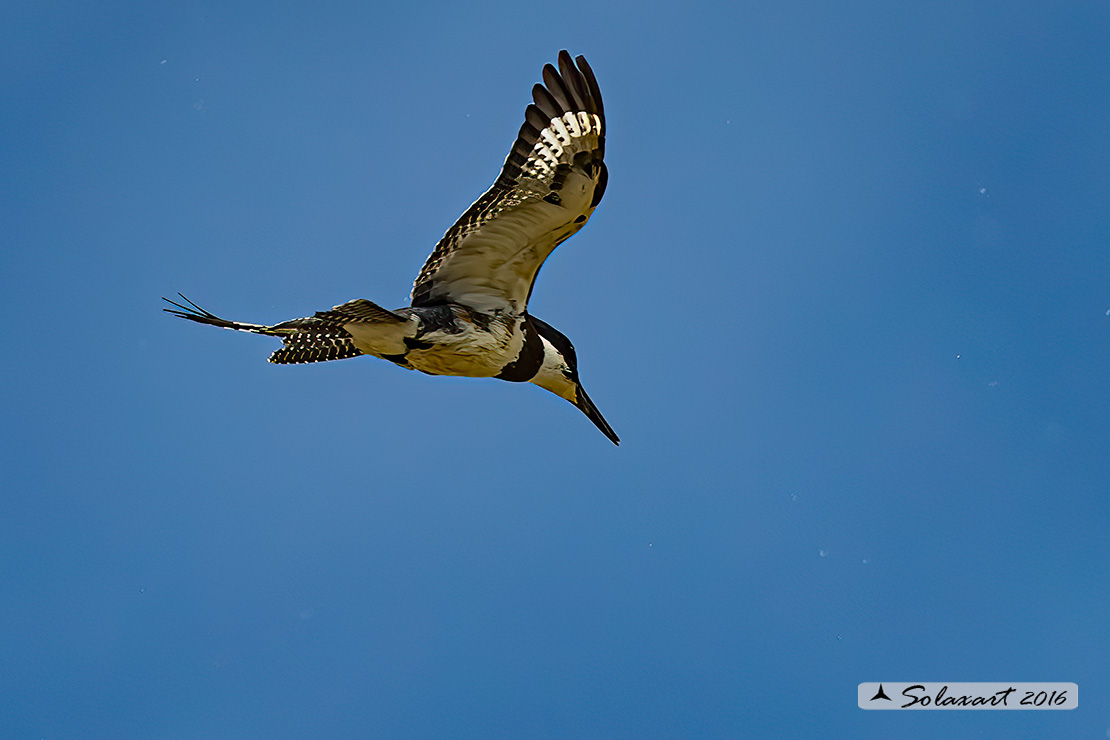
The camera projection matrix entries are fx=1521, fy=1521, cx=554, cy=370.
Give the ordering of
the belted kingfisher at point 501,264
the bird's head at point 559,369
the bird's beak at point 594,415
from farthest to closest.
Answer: the bird's beak at point 594,415 < the bird's head at point 559,369 < the belted kingfisher at point 501,264

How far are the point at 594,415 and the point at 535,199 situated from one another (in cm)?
164

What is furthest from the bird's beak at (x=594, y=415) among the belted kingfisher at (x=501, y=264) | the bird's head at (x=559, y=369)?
the belted kingfisher at (x=501, y=264)

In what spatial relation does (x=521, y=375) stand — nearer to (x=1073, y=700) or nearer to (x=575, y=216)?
(x=575, y=216)

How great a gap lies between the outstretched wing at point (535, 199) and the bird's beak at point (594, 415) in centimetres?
96

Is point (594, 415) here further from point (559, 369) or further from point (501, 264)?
point (501, 264)

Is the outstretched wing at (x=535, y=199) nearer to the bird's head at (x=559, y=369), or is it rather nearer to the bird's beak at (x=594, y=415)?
the bird's head at (x=559, y=369)

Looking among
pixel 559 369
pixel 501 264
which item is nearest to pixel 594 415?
pixel 559 369

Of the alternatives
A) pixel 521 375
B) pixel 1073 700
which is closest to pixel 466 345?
pixel 521 375

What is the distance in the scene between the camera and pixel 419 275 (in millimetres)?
7914

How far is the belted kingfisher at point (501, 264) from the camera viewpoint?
7316mm

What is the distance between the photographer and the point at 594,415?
868 cm

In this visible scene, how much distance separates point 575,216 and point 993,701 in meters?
3.44

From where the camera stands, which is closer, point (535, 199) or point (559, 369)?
point (535, 199)

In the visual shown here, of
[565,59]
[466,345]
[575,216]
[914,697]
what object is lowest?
[914,697]
